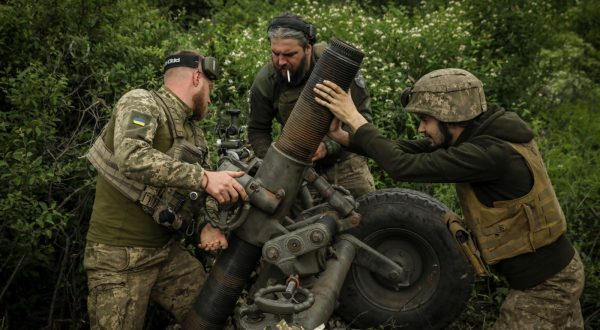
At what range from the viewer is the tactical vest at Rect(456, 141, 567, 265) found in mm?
3807

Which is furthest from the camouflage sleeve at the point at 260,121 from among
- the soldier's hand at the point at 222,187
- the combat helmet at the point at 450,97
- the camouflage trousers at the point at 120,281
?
the combat helmet at the point at 450,97

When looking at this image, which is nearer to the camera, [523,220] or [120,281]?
[523,220]

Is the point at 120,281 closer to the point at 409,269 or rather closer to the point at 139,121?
the point at 139,121

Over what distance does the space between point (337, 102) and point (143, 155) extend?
1168 mm

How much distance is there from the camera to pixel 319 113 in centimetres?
399

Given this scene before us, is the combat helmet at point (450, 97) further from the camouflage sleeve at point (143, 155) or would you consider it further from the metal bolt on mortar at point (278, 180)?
the camouflage sleeve at point (143, 155)

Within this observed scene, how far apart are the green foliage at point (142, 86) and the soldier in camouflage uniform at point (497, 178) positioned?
4.87 ft

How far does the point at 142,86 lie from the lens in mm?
6258

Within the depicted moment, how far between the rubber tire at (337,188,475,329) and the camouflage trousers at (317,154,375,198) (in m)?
0.30

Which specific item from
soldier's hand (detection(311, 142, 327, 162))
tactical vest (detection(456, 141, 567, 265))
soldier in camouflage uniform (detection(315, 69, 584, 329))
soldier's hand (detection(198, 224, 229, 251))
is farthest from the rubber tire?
soldier's hand (detection(198, 224, 229, 251))

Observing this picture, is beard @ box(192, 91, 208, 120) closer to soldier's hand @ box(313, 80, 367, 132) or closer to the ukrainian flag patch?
the ukrainian flag patch

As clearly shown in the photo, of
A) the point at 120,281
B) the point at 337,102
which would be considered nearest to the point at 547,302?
the point at 337,102

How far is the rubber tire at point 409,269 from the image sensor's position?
491 centimetres

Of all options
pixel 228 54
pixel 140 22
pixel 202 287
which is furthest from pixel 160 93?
pixel 228 54
